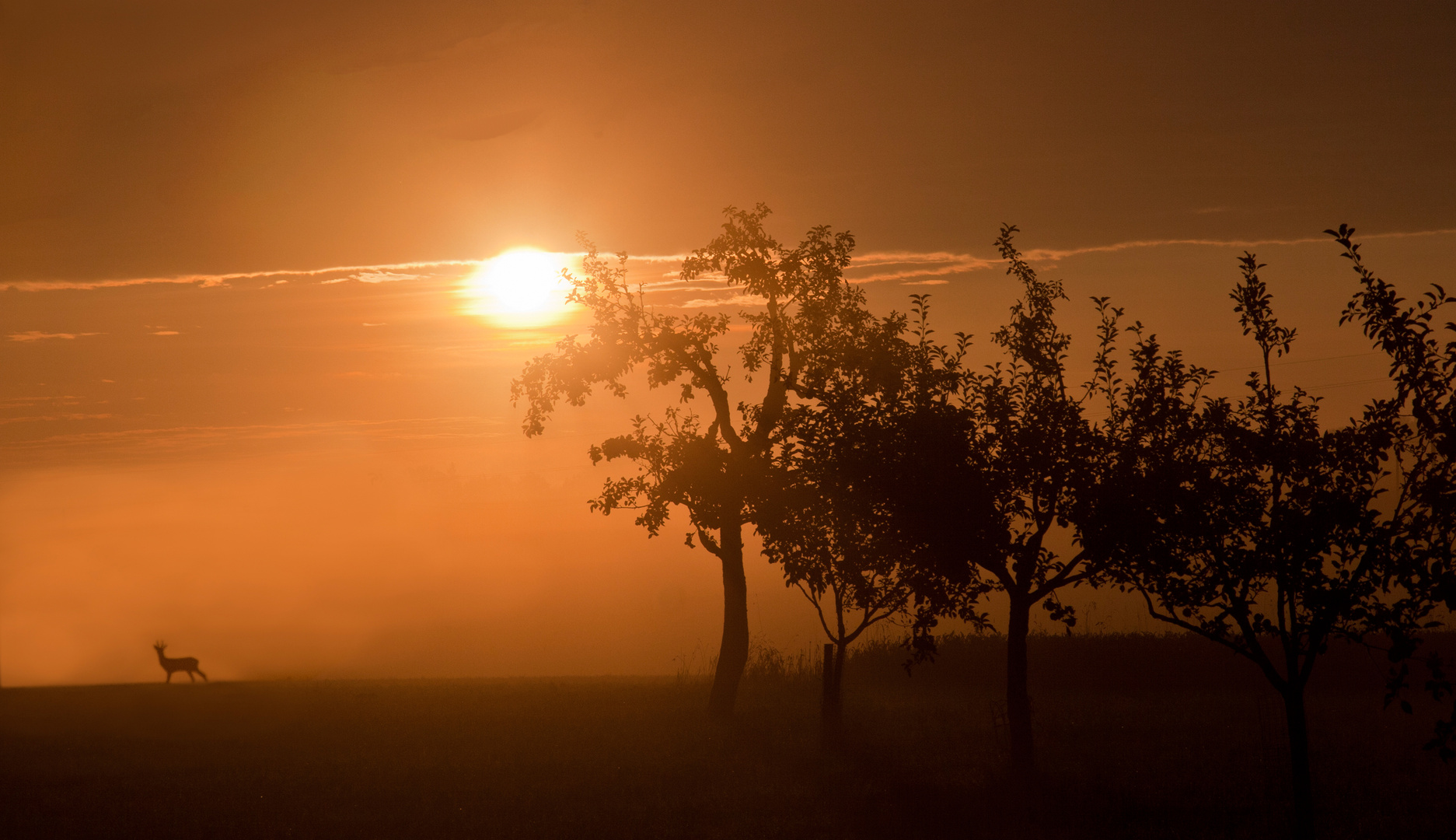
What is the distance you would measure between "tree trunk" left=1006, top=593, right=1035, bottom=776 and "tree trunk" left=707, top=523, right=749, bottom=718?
11268 millimetres

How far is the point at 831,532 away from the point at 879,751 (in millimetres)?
6434

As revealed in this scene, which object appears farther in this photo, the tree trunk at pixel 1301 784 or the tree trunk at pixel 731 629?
the tree trunk at pixel 731 629

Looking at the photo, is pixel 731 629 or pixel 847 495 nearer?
pixel 847 495

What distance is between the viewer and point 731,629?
30594 mm

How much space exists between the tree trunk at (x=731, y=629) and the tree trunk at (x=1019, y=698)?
37.0 ft

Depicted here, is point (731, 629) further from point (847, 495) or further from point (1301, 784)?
point (1301, 784)

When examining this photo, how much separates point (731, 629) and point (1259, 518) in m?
17.9

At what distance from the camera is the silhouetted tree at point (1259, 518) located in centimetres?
1495

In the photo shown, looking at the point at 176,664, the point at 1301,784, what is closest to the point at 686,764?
the point at 1301,784

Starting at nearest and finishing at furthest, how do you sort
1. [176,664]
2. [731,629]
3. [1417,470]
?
1. [1417,470]
2. [731,629]
3. [176,664]

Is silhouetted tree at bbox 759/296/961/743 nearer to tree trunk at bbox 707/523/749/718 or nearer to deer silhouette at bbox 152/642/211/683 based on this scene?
tree trunk at bbox 707/523/749/718

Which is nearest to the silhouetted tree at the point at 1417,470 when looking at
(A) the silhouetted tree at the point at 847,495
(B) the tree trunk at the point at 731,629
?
Answer: (A) the silhouetted tree at the point at 847,495

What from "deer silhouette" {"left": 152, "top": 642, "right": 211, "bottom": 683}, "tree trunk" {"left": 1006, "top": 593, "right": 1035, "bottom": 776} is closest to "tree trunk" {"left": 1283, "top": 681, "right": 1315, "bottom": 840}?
"tree trunk" {"left": 1006, "top": 593, "right": 1035, "bottom": 776}

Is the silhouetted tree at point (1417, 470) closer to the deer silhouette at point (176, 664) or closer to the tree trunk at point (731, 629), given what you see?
the tree trunk at point (731, 629)
